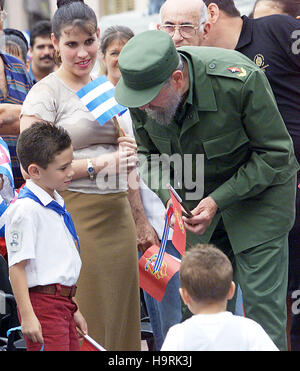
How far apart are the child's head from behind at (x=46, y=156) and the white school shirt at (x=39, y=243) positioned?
0.19 feet

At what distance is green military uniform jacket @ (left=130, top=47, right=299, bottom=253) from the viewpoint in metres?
3.53

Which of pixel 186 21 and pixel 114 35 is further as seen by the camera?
pixel 114 35

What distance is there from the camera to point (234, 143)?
3.63m

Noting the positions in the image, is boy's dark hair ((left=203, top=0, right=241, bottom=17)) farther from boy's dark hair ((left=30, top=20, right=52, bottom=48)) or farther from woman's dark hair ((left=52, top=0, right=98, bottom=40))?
boy's dark hair ((left=30, top=20, right=52, bottom=48))

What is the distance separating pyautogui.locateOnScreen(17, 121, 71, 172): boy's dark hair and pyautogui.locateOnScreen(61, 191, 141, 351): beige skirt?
1.76 feet

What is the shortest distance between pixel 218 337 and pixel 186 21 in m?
2.18

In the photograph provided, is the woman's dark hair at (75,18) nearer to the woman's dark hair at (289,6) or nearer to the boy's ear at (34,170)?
the boy's ear at (34,170)

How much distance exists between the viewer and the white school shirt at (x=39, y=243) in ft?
10.6

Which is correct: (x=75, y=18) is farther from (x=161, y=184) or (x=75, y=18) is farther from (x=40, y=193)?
(x=40, y=193)

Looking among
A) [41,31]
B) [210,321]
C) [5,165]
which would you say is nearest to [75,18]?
[5,165]

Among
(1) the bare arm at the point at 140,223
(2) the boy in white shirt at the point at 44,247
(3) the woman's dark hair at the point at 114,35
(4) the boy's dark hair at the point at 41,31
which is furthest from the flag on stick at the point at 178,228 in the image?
(4) the boy's dark hair at the point at 41,31

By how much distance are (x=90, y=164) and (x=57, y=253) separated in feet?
2.22

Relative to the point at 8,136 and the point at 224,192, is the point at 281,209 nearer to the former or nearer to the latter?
the point at 224,192

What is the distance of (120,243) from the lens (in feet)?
13.2
